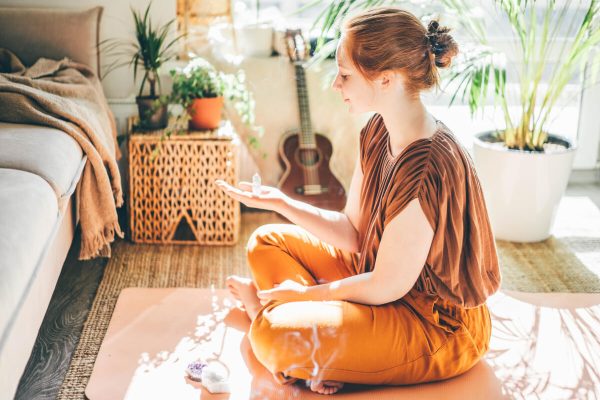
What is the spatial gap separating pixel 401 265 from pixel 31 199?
835mm

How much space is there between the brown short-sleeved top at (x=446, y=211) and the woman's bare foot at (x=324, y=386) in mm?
305

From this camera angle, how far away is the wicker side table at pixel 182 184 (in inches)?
99.7

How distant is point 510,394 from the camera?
5.68ft

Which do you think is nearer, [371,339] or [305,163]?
[371,339]

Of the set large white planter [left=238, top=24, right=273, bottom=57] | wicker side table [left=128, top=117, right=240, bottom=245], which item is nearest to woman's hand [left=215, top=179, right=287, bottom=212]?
wicker side table [left=128, top=117, right=240, bottom=245]

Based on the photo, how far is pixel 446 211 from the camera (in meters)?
1.58

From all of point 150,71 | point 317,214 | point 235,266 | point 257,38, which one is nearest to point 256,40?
point 257,38

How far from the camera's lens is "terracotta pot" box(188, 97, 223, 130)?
2572 mm

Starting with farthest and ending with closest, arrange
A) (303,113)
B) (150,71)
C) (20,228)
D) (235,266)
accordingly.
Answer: (303,113) < (150,71) < (235,266) < (20,228)

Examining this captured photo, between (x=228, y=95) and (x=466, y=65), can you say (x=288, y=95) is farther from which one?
(x=466, y=65)

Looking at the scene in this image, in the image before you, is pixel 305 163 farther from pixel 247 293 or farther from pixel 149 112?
pixel 247 293

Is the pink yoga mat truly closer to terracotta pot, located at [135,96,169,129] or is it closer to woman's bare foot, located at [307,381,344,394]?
woman's bare foot, located at [307,381,344,394]

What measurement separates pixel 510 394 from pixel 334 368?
17.9 inches

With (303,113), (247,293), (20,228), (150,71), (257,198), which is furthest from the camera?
(303,113)
